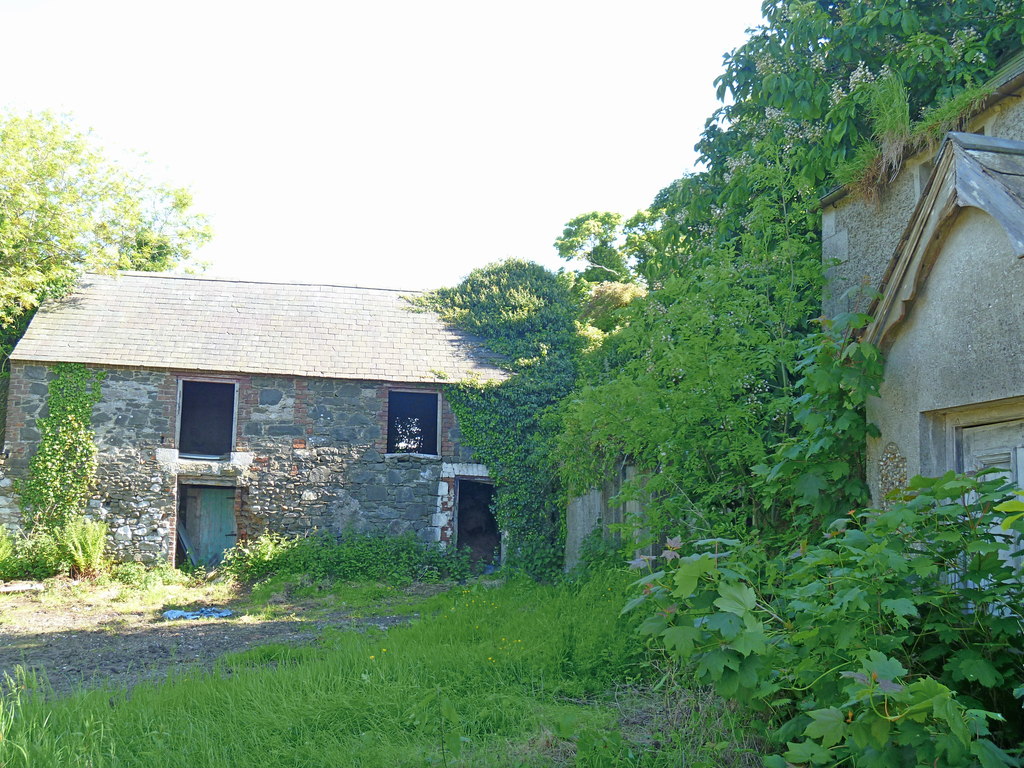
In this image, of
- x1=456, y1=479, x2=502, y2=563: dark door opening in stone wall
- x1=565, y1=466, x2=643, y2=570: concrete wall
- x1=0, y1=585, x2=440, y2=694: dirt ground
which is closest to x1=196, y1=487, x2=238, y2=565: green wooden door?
x1=0, y1=585, x2=440, y2=694: dirt ground

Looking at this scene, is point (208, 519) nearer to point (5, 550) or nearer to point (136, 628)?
point (5, 550)

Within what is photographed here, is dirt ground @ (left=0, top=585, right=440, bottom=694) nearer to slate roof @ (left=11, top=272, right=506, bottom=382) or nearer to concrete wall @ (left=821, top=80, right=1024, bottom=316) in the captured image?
slate roof @ (left=11, top=272, right=506, bottom=382)

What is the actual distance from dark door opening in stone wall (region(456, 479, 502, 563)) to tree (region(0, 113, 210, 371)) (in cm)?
874

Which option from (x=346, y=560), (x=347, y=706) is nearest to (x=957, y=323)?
(x=347, y=706)

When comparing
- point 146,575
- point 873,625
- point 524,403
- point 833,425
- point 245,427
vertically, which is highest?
point 524,403

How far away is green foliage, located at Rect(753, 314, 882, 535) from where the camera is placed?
4.98m

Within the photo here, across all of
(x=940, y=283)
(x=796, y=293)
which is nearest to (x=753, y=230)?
(x=796, y=293)

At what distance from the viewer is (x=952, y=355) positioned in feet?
15.1

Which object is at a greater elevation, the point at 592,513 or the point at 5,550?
the point at 592,513

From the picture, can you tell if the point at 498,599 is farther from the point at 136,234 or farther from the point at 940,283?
the point at 136,234

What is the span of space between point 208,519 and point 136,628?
17.1 feet

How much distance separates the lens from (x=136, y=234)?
2369 cm

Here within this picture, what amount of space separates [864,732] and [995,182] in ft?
9.57

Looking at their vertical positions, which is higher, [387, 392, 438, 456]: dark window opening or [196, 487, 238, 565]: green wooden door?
[387, 392, 438, 456]: dark window opening
